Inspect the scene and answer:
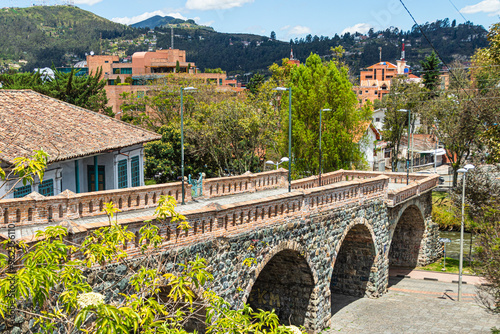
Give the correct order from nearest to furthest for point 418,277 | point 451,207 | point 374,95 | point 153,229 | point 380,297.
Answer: point 153,229
point 380,297
point 418,277
point 451,207
point 374,95

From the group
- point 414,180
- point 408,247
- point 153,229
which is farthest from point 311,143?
point 153,229

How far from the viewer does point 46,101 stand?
2558 centimetres

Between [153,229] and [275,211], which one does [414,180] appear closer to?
[275,211]

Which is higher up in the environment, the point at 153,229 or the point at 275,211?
the point at 153,229

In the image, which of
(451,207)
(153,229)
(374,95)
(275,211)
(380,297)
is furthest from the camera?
(374,95)

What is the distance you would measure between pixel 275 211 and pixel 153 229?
861 centimetres

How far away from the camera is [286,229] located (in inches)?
734

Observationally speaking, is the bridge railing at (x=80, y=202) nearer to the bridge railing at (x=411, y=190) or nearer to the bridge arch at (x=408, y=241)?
the bridge railing at (x=411, y=190)

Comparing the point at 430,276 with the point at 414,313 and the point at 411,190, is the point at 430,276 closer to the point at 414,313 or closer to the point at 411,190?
the point at 411,190

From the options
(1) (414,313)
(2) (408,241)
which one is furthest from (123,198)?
(2) (408,241)

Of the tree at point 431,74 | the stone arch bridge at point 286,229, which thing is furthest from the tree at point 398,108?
the tree at point 431,74

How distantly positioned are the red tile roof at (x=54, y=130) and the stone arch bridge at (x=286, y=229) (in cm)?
433

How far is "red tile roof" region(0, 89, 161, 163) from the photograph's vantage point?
66.3ft

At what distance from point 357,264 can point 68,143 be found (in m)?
15.4
